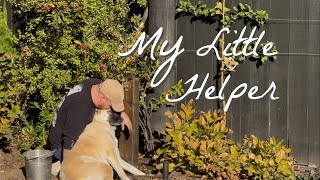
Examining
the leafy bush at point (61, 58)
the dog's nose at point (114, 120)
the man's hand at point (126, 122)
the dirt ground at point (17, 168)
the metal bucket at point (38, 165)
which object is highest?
the leafy bush at point (61, 58)

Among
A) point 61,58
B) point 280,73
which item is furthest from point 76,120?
point 280,73

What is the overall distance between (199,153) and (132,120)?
39.4 inches

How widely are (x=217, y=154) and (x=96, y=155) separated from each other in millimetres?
2026

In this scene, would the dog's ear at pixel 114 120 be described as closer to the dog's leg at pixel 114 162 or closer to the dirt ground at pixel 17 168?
the dog's leg at pixel 114 162

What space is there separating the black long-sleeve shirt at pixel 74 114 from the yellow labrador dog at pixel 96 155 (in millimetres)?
1063

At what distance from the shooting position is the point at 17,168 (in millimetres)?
8352

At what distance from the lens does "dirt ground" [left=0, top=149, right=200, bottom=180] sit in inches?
309

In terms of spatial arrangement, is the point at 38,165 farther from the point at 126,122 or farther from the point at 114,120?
the point at 114,120

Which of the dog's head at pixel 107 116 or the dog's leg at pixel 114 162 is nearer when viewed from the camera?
the dog's leg at pixel 114 162

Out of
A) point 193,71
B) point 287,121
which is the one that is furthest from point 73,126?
point 287,121

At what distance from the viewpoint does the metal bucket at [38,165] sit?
719 cm

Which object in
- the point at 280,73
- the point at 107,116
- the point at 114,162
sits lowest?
the point at 114,162

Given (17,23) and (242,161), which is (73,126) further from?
(17,23)

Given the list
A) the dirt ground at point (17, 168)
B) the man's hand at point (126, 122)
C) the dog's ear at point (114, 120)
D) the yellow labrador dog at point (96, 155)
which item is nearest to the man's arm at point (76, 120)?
the man's hand at point (126, 122)
